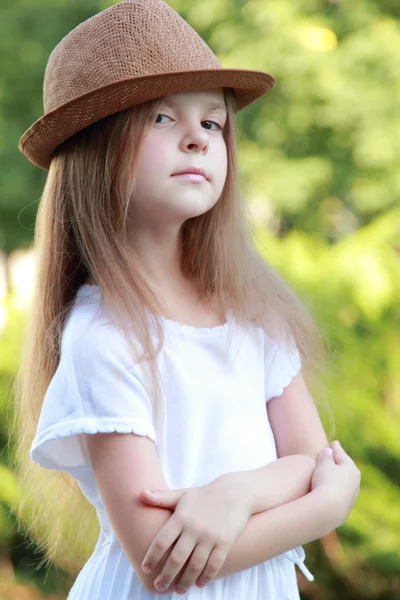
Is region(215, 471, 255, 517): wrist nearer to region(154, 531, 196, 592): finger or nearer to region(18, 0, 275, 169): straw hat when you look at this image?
region(154, 531, 196, 592): finger

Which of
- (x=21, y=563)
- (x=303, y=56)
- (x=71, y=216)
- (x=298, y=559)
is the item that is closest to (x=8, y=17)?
(x=303, y=56)

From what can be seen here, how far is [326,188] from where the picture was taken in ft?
16.2

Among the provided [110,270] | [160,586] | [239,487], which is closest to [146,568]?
[160,586]

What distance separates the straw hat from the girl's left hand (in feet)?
2.48

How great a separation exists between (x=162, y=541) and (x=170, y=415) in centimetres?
28

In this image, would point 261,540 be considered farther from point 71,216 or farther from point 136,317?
point 71,216

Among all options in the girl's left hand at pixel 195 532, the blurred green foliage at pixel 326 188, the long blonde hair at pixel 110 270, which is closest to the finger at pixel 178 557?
the girl's left hand at pixel 195 532

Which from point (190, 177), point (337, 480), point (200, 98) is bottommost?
point (337, 480)

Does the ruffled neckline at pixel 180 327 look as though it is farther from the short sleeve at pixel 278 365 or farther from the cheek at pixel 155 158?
the cheek at pixel 155 158

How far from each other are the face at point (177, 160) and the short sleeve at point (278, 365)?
38 cm

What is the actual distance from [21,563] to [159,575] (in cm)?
283

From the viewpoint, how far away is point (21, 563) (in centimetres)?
411

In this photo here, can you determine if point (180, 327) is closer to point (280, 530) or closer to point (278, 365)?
point (278, 365)

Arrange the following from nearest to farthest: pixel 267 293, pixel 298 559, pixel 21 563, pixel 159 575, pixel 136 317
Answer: pixel 159 575 → pixel 136 317 → pixel 298 559 → pixel 267 293 → pixel 21 563
